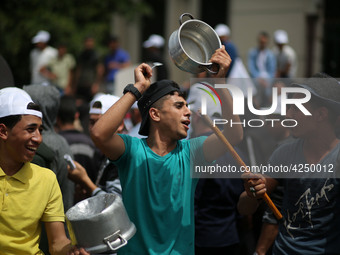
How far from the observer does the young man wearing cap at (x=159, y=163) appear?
11.8ft

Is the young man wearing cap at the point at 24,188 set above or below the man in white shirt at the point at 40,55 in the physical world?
above

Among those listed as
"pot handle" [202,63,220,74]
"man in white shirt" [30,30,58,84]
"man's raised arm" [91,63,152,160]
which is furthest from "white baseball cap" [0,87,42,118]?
"man in white shirt" [30,30,58,84]

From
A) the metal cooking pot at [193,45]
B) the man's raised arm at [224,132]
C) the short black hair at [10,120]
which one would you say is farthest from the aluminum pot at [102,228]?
the metal cooking pot at [193,45]

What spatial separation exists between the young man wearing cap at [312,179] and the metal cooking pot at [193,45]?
66cm

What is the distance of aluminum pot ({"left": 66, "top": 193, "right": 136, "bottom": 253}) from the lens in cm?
316

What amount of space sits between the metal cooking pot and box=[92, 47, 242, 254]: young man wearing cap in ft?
0.36

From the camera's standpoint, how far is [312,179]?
12.7 ft

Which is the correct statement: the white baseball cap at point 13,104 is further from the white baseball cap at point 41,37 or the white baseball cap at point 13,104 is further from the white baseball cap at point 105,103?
the white baseball cap at point 41,37

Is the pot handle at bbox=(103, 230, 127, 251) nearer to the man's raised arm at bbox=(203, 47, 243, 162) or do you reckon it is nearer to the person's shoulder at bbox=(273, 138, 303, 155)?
the man's raised arm at bbox=(203, 47, 243, 162)

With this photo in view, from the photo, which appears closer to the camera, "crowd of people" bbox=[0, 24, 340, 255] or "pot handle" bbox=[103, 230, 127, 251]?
"pot handle" bbox=[103, 230, 127, 251]

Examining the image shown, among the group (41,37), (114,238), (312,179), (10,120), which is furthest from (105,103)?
(41,37)

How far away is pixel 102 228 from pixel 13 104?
2.99 ft

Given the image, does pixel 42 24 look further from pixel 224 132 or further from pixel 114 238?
pixel 114 238

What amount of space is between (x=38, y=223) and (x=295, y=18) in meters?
11.9
